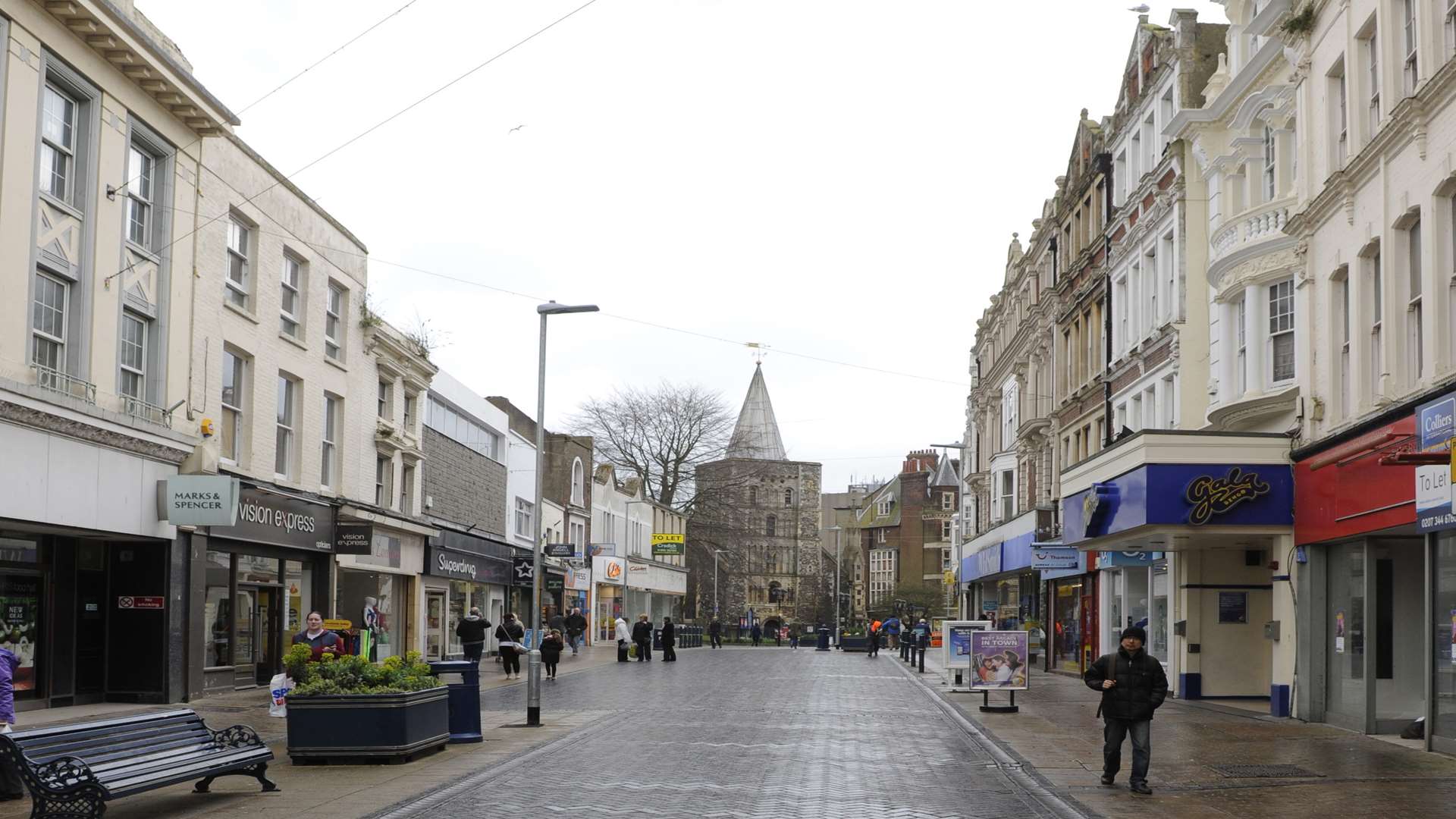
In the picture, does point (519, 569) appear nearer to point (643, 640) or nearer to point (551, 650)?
point (643, 640)

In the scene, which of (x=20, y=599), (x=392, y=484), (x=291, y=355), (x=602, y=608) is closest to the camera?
(x=20, y=599)

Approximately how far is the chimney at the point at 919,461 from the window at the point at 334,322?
110987mm

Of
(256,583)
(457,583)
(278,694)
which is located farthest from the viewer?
(457,583)

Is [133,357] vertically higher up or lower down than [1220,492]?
higher up

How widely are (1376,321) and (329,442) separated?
2196cm

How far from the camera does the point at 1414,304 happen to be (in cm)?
1841

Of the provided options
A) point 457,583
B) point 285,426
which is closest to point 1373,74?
point 285,426

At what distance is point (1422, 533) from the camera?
18.3 meters

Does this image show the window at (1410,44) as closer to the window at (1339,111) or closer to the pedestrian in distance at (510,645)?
the window at (1339,111)

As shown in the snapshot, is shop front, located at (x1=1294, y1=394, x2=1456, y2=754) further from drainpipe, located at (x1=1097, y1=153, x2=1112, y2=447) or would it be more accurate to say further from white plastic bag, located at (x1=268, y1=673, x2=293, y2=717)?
white plastic bag, located at (x1=268, y1=673, x2=293, y2=717)

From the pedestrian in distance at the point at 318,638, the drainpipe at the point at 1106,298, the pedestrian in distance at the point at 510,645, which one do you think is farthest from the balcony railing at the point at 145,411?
the drainpipe at the point at 1106,298

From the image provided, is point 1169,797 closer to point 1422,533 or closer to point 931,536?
point 1422,533

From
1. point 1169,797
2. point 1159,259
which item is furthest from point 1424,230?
point 1159,259

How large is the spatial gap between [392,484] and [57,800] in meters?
27.8
